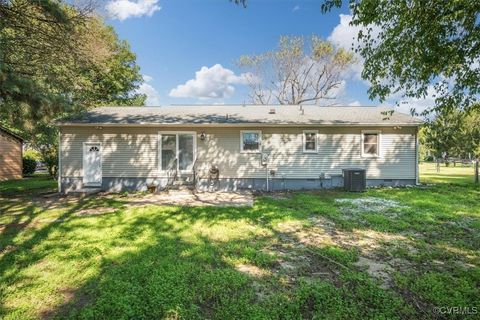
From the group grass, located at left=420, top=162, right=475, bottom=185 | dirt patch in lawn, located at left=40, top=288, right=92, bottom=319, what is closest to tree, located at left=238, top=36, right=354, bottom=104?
grass, located at left=420, top=162, right=475, bottom=185

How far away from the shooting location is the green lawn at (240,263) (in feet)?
10.0

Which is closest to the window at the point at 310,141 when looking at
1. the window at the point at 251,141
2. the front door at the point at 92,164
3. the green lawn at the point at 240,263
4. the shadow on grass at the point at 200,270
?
the window at the point at 251,141

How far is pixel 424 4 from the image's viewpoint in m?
4.19

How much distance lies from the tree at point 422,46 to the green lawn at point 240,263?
9.72 ft

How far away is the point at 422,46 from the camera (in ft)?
15.1

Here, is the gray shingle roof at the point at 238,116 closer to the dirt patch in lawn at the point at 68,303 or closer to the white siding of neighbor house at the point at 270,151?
the white siding of neighbor house at the point at 270,151

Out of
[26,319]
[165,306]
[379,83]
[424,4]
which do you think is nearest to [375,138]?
[379,83]

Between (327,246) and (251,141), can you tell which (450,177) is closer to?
(251,141)

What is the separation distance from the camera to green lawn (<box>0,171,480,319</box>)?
3059mm

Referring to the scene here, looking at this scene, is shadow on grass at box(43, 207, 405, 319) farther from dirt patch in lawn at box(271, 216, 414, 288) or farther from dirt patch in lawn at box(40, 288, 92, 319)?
dirt patch in lawn at box(271, 216, 414, 288)

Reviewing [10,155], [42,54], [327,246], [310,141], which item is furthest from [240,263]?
[10,155]

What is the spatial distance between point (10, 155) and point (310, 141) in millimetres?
19525

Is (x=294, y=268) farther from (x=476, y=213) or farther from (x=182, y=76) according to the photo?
(x=182, y=76)

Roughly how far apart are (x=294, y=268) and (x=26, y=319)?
3327mm
